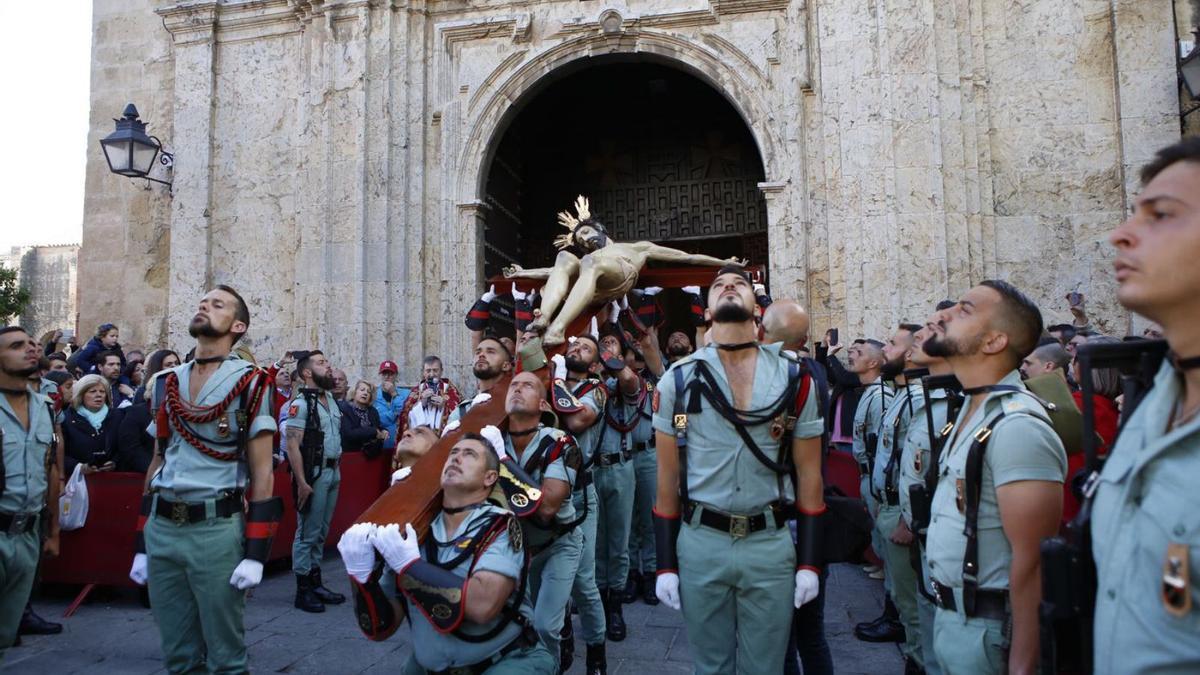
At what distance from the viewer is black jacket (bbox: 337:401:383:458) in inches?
307

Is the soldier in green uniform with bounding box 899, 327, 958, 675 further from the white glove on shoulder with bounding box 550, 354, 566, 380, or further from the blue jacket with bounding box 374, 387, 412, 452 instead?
the blue jacket with bounding box 374, 387, 412, 452

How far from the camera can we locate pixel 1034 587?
220 centimetres

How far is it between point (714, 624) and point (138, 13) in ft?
43.4

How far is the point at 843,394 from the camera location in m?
7.04

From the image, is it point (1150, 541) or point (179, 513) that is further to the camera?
point (179, 513)

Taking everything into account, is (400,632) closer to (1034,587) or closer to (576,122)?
(1034,587)

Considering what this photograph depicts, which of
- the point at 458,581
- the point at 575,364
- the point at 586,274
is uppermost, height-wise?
the point at 586,274

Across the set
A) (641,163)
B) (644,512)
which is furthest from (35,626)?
(641,163)

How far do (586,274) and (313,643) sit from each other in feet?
10.0

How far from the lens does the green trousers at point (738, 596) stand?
2.97 meters

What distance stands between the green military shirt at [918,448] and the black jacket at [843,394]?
256cm

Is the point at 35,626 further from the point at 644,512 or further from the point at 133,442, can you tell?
the point at 644,512

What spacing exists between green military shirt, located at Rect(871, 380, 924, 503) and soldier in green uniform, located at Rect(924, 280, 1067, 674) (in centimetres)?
161

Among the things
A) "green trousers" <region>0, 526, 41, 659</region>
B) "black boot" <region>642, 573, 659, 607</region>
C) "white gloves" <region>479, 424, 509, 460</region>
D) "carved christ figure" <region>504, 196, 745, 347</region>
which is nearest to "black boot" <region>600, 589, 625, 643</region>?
"black boot" <region>642, 573, 659, 607</region>
